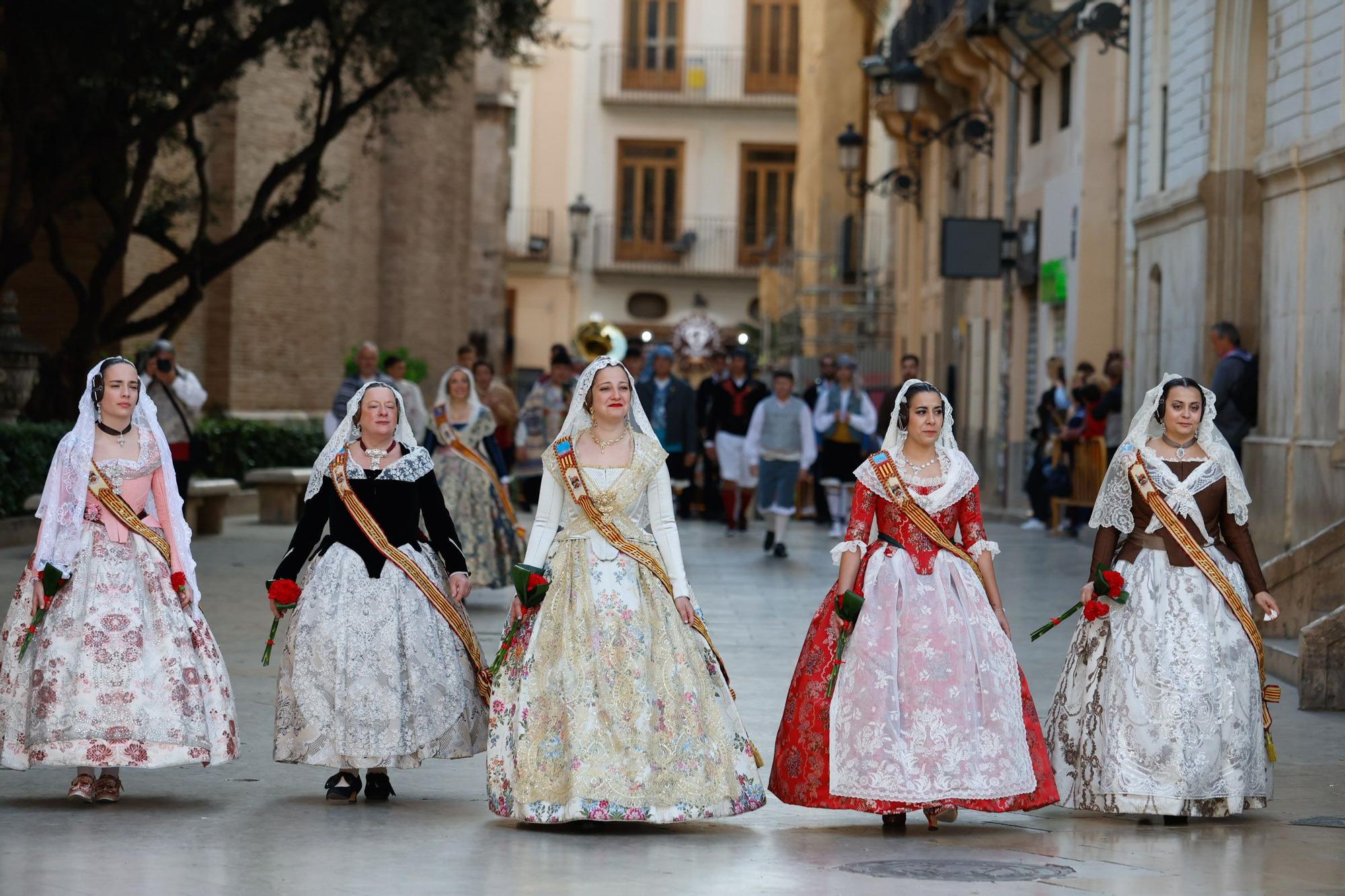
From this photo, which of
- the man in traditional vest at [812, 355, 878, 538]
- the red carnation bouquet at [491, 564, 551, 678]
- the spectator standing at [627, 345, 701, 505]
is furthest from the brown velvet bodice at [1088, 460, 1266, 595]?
the man in traditional vest at [812, 355, 878, 538]

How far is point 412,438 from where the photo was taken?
8758 mm

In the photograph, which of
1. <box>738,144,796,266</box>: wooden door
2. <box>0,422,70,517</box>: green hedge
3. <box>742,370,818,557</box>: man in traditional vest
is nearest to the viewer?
<box>0,422,70,517</box>: green hedge

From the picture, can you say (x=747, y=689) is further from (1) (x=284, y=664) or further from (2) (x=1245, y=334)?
(2) (x=1245, y=334)

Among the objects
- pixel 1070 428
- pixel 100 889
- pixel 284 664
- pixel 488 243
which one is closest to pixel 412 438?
pixel 284 664

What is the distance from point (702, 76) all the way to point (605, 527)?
52576 mm

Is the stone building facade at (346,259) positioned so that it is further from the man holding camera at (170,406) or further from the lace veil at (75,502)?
the lace veil at (75,502)

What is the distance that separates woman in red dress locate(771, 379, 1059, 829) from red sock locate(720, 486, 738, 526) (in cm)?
1544

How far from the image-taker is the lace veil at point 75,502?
27.0 ft

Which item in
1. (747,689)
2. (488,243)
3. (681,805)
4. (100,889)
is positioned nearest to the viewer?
(100,889)

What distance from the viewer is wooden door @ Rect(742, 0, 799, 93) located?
5991cm

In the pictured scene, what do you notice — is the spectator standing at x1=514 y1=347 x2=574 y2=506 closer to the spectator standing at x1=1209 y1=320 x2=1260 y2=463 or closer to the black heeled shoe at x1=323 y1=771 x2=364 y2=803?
the spectator standing at x1=1209 y1=320 x2=1260 y2=463

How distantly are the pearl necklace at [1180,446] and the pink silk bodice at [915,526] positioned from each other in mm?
903

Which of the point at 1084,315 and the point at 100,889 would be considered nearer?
the point at 100,889

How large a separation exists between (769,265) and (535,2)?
35.3 m
